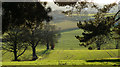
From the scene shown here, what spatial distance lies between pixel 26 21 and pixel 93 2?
924 centimetres

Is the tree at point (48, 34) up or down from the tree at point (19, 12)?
down

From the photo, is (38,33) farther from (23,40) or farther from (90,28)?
(90,28)

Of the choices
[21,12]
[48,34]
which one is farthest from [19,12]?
[48,34]

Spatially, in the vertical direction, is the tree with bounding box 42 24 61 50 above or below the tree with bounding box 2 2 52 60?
below

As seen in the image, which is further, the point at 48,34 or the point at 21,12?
the point at 48,34

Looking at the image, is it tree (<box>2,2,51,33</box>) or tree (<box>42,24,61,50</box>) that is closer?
tree (<box>2,2,51,33</box>)

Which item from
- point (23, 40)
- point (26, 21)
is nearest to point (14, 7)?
point (26, 21)

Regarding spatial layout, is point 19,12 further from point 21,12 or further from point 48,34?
point 48,34

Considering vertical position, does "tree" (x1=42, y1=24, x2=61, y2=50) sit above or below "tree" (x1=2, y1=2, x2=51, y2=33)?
below

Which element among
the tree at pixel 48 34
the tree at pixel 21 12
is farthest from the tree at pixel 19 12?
the tree at pixel 48 34

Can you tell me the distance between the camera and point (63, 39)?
83875mm

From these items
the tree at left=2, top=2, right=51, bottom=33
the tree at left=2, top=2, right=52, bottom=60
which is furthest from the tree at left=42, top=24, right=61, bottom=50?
the tree at left=2, top=2, right=51, bottom=33

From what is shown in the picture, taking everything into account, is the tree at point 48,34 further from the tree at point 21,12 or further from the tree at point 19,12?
the tree at point 19,12

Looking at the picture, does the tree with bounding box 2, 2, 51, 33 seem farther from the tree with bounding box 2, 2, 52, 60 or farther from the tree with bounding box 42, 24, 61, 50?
the tree with bounding box 42, 24, 61, 50
